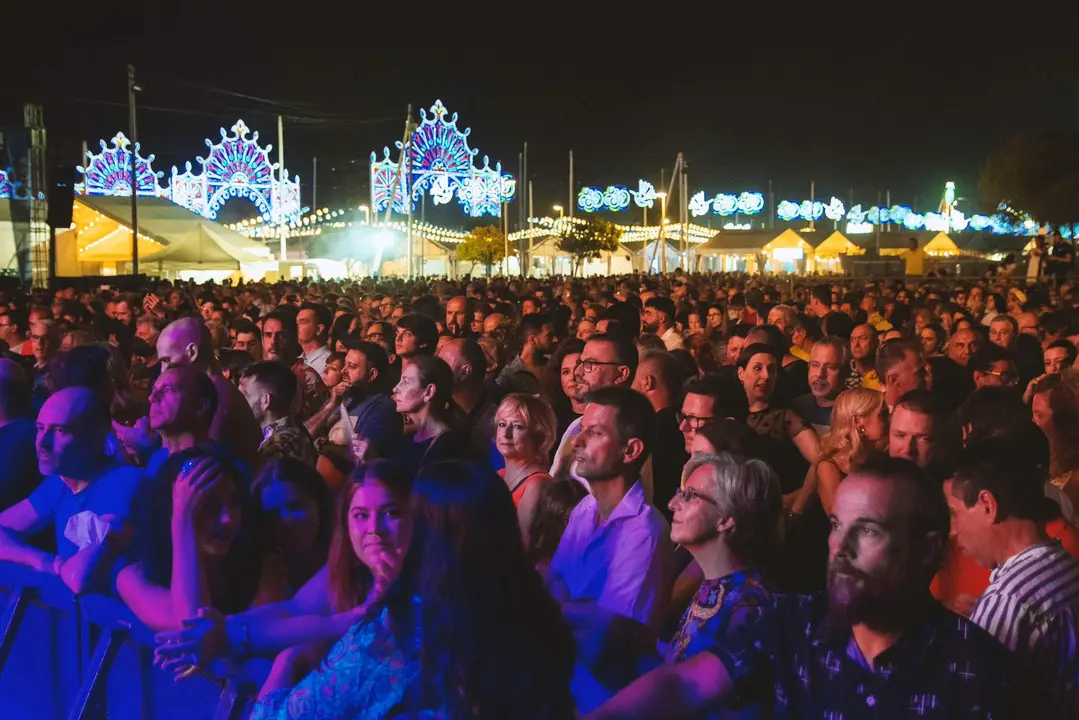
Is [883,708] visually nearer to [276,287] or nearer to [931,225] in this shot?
[276,287]

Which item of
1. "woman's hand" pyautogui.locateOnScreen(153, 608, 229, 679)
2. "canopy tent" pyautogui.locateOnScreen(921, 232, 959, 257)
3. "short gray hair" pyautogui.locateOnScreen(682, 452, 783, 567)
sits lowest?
"woman's hand" pyautogui.locateOnScreen(153, 608, 229, 679)

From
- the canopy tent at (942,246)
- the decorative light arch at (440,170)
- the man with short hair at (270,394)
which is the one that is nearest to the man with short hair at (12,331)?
the man with short hair at (270,394)

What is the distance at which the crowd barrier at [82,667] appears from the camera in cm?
330

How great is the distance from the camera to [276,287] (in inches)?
870

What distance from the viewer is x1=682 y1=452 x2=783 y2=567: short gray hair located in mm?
3223

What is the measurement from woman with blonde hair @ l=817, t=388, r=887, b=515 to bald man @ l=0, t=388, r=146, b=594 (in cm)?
273

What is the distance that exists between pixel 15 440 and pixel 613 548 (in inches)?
117

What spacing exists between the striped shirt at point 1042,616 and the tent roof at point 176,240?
33709 millimetres

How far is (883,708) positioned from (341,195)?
10850cm

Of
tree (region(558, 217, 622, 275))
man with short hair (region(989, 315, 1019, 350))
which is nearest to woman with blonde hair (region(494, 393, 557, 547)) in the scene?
man with short hair (region(989, 315, 1019, 350))

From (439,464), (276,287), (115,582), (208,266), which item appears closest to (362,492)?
(439,464)

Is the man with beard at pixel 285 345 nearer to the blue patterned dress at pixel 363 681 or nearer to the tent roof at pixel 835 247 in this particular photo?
the blue patterned dress at pixel 363 681

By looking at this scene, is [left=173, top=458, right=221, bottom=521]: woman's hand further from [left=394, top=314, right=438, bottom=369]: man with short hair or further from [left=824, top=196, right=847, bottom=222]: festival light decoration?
[left=824, top=196, right=847, bottom=222]: festival light decoration

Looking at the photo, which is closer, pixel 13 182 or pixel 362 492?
pixel 362 492
